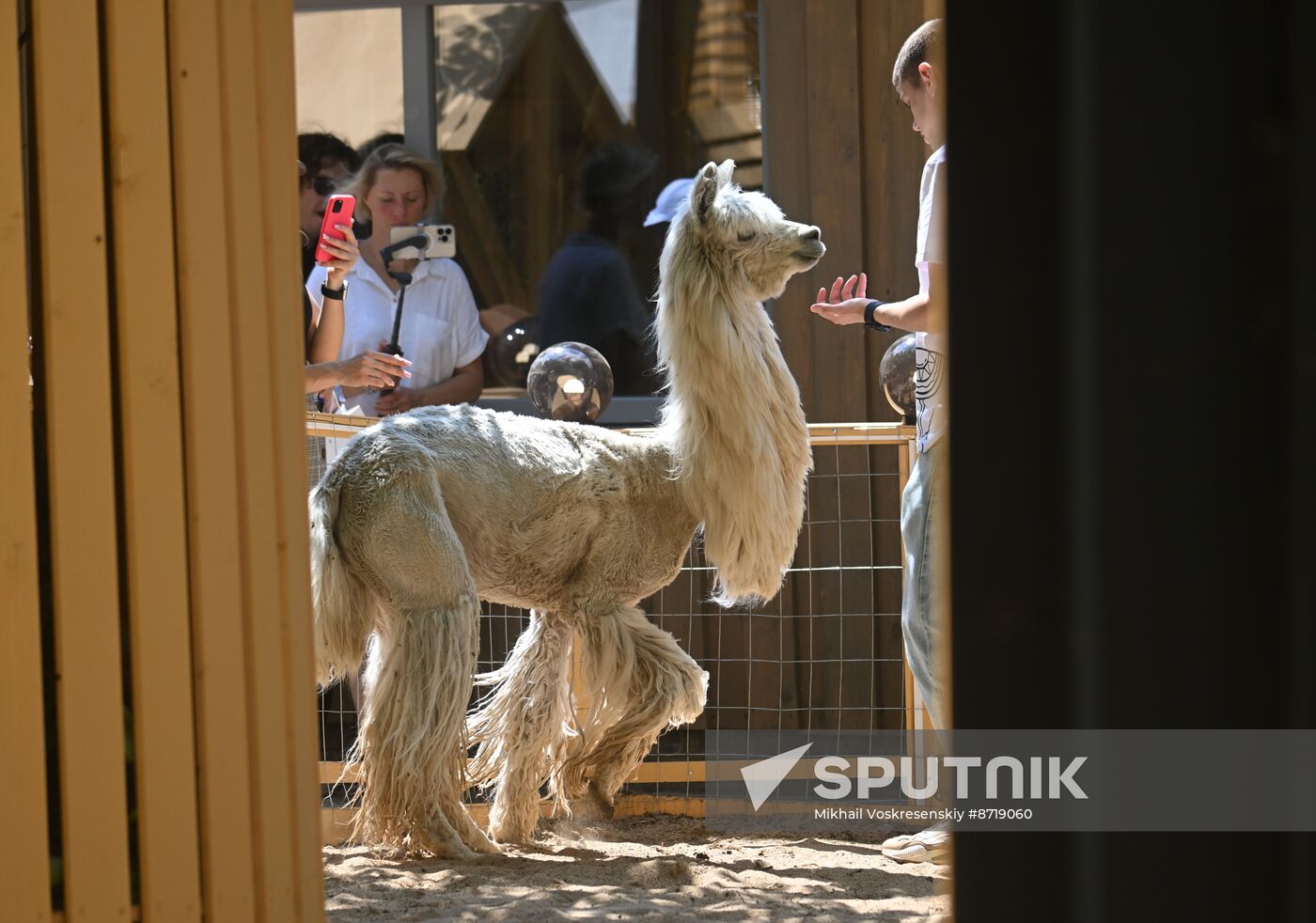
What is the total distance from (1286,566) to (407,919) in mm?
2665

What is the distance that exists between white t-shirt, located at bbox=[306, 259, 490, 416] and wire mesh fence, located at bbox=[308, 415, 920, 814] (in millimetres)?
1133

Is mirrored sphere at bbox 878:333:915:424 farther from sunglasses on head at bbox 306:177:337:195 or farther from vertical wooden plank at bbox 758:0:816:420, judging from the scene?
sunglasses on head at bbox 306:177:337:195

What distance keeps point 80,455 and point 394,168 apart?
12.6 ft

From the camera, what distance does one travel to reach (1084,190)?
112 centimetres

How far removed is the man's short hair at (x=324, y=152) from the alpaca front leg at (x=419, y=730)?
11.6 feet

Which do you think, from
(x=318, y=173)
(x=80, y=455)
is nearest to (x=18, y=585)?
(x=80, y=455)

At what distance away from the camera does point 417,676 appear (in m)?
3.75

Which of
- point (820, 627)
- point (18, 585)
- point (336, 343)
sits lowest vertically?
point (820, 627)

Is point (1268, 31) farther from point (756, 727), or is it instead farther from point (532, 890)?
point (756, 727)

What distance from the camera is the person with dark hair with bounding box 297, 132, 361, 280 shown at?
6.36 m

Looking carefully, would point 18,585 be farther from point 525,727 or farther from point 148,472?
point 525,727

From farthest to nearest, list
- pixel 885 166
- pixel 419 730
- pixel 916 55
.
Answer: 1. pixel 885 166
2. pixel 916 55
3. pixel 419 730

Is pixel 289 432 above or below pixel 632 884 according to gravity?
above

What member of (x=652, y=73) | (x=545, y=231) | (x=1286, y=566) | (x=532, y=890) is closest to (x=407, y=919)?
(x=532, y=890)
